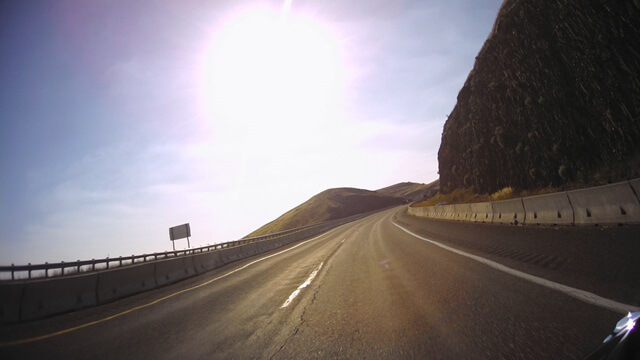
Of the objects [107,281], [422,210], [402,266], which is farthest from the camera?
[422,210]

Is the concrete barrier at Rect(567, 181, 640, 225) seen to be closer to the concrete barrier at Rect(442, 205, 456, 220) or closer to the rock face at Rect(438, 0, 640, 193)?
the rock face at Rect(438, 0, 640, 193)

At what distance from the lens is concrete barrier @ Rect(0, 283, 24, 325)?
6945mm

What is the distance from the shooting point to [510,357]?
2.75 m

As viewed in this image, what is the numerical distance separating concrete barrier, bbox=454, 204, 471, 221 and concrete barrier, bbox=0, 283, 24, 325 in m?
20.3

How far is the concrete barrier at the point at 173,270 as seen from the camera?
40.1 feet

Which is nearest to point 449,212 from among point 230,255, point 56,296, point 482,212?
point 482,212

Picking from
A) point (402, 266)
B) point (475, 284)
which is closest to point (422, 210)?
point (402, 266)

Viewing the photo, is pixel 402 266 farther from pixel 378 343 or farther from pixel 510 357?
pixel 510 357

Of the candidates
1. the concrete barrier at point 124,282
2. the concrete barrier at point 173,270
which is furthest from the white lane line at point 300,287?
the concrete barrier at point 173,270

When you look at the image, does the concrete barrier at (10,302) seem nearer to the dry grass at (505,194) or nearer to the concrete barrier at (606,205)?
the concrete barrier at (606,205)

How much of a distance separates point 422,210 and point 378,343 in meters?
34.7

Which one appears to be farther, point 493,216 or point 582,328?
point 493,216

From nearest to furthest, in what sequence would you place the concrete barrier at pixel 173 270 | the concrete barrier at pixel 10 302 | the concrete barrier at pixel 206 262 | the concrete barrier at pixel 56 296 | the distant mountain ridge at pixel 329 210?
the concrete barrier at pixel 10 302
the concrete barrier at pixel 56 296
the concrete barrier at pixel 173 270
the concrete barrier at pixel 206 262
the distant mountain ridge at pixel 329 210

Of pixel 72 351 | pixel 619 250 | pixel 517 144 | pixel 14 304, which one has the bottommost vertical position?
pixel 619 250
